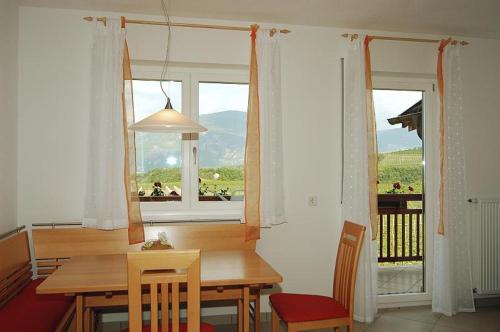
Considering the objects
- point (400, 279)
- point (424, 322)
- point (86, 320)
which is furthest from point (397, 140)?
point (86, 320)

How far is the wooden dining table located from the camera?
2.07 m

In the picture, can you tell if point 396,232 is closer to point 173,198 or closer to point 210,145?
point 210,145

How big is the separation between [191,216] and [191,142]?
2.17ft

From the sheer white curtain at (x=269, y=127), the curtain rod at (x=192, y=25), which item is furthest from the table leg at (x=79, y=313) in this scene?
the curtain rod at (x=192, y=25)

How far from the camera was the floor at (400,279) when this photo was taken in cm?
396

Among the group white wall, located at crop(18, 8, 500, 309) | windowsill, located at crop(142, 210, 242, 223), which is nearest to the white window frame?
windowsill, located at crop(142, 210, 242, 223)

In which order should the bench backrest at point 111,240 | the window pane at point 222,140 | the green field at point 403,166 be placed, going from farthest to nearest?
1. the green field at point 403,166
2. the window pane at point 222,140
3. the bench backrest at point 111,240

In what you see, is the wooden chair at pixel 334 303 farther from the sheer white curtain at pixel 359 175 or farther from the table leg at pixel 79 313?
the table leg at pixel 79 313

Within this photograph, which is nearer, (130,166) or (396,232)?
(130,166)

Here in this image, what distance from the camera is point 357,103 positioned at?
3434 millimetres

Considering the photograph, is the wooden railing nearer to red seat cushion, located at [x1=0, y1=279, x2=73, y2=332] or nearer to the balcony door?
the balcony door

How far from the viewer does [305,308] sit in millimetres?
2441

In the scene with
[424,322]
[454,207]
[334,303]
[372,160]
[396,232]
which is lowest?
[424,322]

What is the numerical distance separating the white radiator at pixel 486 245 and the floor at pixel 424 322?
0.25m
